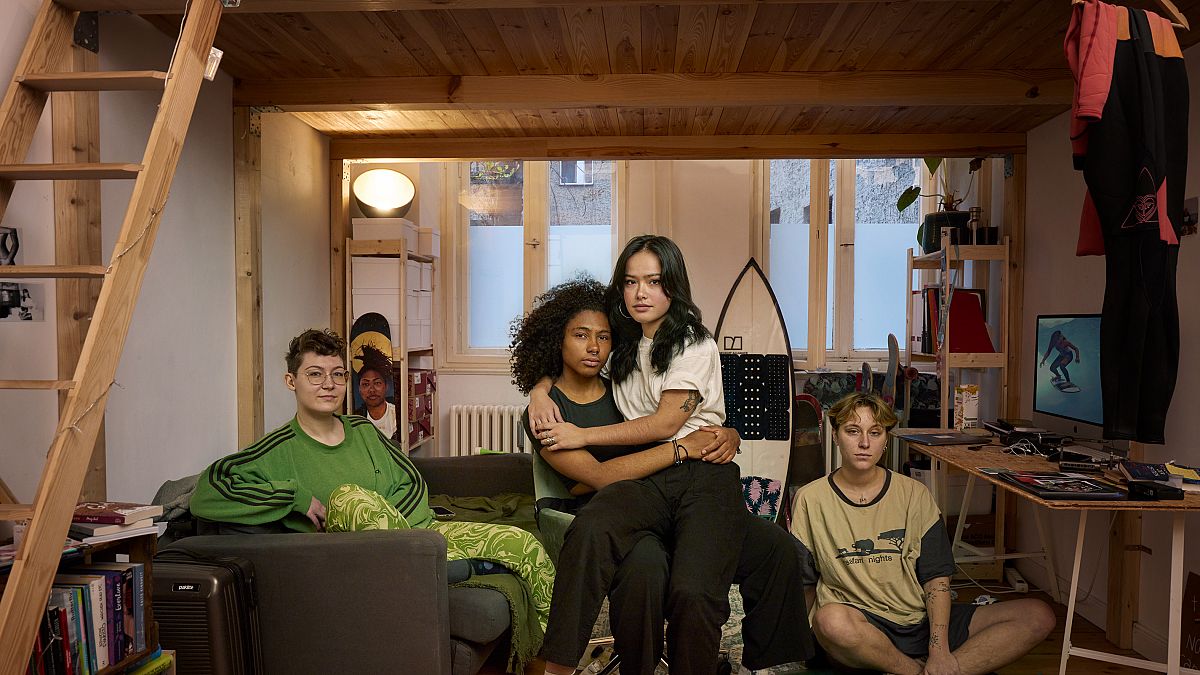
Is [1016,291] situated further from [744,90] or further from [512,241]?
[512,241]

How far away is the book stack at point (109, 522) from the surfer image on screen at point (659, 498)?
995 mm

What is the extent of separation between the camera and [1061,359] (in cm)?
365

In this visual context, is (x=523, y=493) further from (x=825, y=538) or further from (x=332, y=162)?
(x=332, y=162)

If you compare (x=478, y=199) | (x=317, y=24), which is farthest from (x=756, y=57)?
(x=478, y=199)

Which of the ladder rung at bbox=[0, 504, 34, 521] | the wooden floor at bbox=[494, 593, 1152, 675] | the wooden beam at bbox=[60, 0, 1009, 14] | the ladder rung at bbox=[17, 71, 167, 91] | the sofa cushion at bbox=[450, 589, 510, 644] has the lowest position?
the wooden floor at bbox=[494, 593, 1152, 675]

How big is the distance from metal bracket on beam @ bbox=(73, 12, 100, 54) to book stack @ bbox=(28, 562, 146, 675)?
152 cm

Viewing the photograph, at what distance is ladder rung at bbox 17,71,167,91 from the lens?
2.04 meters

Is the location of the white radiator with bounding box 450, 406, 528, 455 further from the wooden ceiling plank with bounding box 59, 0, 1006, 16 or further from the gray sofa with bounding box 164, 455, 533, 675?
the wooden ceiling plank with bounding box 59, 0, 1006, 16

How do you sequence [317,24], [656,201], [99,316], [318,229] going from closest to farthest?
[99,316] < [317,24] < [318,229] < [656,201]

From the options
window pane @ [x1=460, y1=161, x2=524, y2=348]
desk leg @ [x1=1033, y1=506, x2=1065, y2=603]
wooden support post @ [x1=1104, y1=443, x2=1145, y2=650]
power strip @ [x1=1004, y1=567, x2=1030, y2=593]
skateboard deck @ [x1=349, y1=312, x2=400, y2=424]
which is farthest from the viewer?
window pane @ [x1=460, y1=161, x2=524, y2=348]

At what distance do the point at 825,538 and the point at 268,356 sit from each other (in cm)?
251

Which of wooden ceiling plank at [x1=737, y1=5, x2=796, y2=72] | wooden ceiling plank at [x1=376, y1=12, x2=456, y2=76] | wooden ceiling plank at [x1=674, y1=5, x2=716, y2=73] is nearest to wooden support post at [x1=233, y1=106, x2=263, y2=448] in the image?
wooden ceiling plank at [x1=376, y1=12, x2=456, y2=76]

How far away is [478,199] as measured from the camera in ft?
19.9


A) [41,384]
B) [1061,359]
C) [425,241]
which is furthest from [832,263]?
[41,384]
